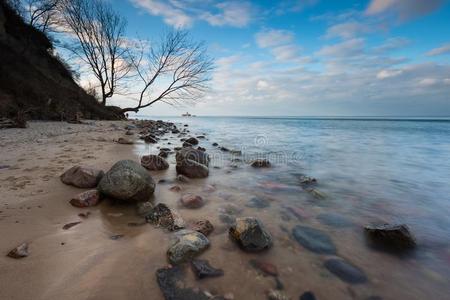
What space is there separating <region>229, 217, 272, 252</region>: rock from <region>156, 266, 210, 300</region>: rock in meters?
0.65

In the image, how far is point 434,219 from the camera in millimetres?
3221

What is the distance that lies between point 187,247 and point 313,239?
4.45 ft

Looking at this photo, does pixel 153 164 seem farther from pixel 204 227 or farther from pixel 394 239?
pixel 394 239

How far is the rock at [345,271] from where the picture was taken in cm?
194

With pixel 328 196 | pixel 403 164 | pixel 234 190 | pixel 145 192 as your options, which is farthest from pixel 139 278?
pixel 403 164

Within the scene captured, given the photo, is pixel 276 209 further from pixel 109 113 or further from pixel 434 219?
pixel 109 113

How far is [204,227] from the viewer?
2508 mm

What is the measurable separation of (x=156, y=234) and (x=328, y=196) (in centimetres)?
288

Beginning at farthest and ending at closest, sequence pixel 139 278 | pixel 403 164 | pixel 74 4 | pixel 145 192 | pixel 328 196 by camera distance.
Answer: pixel 74 4 < pixel 403 164 < pixel 328 196 < pixel 145 192 < pixel 139 278

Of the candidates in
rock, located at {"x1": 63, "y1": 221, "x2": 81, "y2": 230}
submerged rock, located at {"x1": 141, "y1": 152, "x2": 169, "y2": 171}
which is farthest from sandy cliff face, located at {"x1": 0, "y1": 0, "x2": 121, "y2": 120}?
rock, located at {"x1": 63, "y1": 221, "x2": 81, "y2": 230}

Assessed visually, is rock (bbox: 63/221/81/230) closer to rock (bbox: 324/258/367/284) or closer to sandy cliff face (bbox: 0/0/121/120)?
rock (bbox: 324/258/367/284)

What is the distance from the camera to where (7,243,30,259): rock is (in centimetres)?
178

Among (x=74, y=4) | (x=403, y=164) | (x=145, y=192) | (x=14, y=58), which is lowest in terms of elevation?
(x=403, y=164)

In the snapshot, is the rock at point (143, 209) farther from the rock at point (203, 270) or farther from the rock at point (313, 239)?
the rock at point (313, 239)
